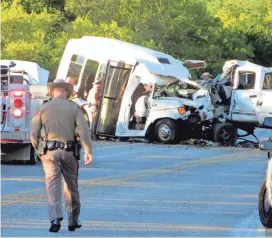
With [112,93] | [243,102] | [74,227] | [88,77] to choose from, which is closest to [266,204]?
[74,227]

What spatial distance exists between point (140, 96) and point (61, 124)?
1822cm

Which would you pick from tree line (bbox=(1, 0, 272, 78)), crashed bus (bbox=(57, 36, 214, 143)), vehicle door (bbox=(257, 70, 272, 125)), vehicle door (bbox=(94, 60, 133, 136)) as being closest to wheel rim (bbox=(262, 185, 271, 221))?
crashed bus (bbox=(57, 36, 214, 143))

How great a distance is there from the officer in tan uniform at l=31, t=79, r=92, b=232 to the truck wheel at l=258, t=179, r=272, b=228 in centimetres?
208

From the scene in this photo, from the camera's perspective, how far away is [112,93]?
30.0 meters

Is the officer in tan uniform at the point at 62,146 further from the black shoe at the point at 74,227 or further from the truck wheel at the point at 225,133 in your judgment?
the truck wheel at the point at 225,133

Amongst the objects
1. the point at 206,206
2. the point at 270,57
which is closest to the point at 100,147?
the point at 206,206

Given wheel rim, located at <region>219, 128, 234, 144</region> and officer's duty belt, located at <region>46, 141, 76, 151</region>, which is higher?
officer's duty belt, located at <region>46, 141, 76, 151</region>

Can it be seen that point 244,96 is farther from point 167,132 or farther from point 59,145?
point 59,145

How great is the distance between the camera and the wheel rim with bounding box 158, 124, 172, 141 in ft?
96.6

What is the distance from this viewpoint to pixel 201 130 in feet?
98.4

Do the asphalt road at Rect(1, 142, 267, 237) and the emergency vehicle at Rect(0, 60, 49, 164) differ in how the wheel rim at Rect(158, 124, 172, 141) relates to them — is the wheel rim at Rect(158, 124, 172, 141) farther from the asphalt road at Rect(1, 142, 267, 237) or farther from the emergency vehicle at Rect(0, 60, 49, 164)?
the emergency vehicle at Rect(0, 60, 49, 164)

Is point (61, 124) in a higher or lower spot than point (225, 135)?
higher

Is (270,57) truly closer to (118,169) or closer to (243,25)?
(243,25)

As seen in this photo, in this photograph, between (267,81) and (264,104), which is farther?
(267,81)
